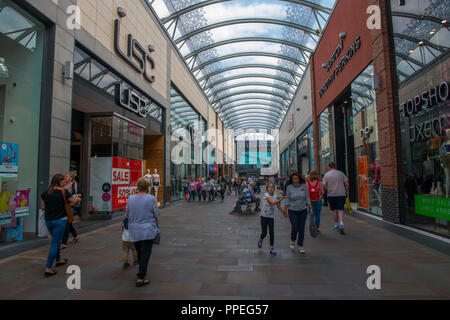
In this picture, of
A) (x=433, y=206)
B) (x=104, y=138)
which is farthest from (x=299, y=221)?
(x=104, y=138)

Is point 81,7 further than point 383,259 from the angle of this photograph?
Yes

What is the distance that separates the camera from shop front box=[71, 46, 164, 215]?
9.17 m

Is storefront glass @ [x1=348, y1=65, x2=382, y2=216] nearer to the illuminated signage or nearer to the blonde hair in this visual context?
the illuminated signage

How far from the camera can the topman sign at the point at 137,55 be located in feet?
32.1

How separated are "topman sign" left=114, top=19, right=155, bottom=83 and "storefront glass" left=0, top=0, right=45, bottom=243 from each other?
3443mm

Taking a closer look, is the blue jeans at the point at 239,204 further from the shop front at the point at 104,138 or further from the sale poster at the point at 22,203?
the sale poster at the point at 22,203

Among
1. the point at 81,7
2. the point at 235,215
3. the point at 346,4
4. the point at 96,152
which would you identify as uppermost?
the point at 346,4

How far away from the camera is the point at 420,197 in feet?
21.1

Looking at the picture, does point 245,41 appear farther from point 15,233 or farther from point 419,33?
point 15,233

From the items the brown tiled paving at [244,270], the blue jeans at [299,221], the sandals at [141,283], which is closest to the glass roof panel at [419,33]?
the brown tiled paving at [244,270]

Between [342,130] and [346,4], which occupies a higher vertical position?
[346,4]

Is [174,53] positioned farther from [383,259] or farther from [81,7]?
[383,259]
